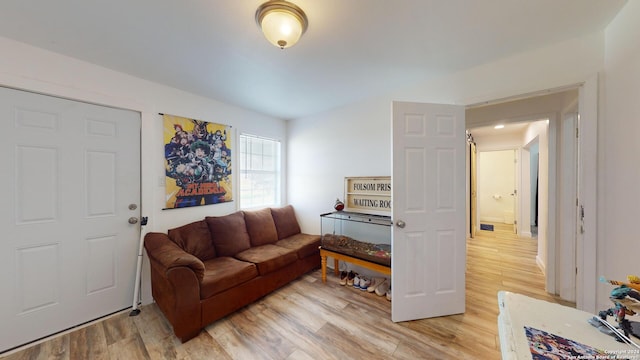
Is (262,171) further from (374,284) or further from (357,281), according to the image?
(374,284)

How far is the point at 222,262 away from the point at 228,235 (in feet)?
1.20

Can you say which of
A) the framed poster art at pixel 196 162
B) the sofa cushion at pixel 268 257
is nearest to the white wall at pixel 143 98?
the framed poster art at pixel 196 162

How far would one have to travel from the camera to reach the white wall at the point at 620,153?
1.28 meters

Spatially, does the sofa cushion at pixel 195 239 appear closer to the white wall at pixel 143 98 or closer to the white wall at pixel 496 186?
the white wall at pixel 143 98

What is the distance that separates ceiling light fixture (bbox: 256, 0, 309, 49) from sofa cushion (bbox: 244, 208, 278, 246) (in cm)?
224

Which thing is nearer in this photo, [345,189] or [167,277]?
[167,277]

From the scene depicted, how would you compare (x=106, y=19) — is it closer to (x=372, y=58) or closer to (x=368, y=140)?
(x=372, y=58)

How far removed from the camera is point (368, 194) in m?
2.92

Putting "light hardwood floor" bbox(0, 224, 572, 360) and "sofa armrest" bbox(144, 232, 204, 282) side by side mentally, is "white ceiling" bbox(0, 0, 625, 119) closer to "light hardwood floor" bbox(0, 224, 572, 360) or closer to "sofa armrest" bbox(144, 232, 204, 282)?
"sofa armrest" bbox(144, 232, 204, 282)

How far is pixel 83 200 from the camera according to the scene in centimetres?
200

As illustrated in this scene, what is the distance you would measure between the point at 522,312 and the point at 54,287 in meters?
3.26

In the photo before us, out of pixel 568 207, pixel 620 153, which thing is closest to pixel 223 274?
pixel 620 153

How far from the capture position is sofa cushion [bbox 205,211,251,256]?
2596 millimetres

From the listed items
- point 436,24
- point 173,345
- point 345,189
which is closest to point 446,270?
point 345,189
